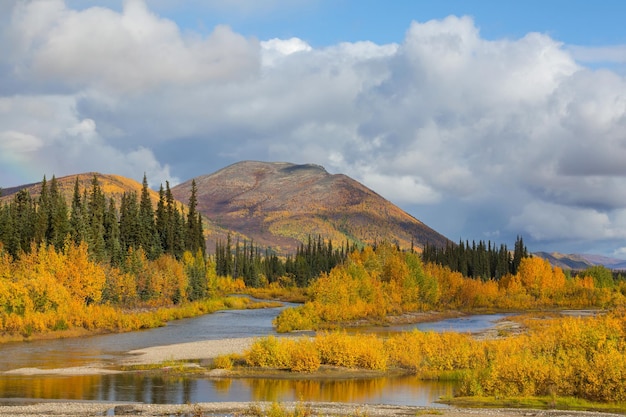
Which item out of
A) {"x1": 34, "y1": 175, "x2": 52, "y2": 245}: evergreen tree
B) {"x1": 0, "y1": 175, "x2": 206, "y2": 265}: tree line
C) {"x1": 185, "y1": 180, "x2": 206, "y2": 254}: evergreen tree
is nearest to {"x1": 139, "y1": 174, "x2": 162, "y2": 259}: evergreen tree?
{"x1": 0, "y1": 175, "x2": 206, "y2": 265}: tree line

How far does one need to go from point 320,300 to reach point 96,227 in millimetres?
43641

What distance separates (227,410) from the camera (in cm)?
3438

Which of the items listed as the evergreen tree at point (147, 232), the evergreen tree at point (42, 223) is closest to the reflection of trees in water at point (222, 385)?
the evergreen tree at point (42, 223)

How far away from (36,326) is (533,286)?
420ft

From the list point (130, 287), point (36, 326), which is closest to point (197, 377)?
point (36, 326)

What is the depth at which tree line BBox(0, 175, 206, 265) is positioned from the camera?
357 ft

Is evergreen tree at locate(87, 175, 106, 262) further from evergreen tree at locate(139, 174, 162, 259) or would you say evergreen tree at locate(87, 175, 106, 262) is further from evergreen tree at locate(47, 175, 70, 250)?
evergreen tree at locate(139, 174, 162, 259)

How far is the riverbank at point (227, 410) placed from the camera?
109ft

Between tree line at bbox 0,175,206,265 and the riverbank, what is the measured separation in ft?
225

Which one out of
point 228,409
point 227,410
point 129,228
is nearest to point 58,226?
point 129,228

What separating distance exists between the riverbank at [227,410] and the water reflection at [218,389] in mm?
2678

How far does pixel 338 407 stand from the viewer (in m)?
35.5

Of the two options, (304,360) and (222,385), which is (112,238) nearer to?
(304,360)

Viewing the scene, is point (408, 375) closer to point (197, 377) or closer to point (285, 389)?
point (285, 389)
